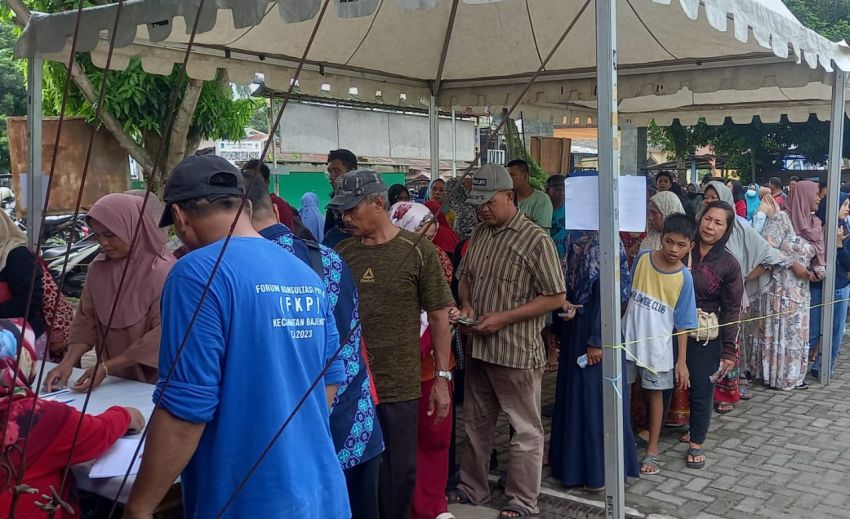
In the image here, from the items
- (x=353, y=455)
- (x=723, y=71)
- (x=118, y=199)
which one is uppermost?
(x=723, y=71)

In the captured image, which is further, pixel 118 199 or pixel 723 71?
pixel 723 71

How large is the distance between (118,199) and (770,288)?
556 cm

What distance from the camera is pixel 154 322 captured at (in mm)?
3146

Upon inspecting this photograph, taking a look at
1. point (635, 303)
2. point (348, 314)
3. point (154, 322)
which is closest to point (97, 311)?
point (154, 322)

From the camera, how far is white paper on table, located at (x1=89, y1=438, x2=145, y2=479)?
7.39ft

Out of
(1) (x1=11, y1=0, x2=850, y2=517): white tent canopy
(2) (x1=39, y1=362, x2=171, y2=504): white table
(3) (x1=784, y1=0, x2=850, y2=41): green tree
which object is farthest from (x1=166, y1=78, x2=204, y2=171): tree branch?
(3) (x1=784, y1=0, x2=850, y2=41): green tree

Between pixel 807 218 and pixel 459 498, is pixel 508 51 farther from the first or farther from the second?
pixel 459 498

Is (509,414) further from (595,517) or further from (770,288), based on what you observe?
(770,288)

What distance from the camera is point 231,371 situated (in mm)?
1726

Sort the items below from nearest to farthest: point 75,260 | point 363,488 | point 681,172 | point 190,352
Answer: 1. point 190,352
2. point 363,488
3. point 75,260
4. point 681,172

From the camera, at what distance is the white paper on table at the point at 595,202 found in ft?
10.3

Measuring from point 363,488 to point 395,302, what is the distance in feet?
2.65

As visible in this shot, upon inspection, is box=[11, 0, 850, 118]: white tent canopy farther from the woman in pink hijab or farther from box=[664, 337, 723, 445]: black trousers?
box=[664, 337, 723, 445]: black trousers

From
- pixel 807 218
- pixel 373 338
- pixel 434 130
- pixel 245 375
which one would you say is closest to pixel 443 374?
pixel 373 338
